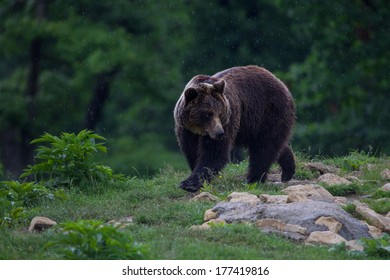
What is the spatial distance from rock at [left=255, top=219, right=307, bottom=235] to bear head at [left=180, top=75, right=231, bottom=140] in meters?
2.38

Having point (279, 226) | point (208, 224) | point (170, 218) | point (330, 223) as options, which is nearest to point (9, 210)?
point (170, 218)

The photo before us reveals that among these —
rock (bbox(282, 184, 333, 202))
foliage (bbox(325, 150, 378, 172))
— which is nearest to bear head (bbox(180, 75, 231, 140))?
rock (bbox(282, 184, 333, 202))

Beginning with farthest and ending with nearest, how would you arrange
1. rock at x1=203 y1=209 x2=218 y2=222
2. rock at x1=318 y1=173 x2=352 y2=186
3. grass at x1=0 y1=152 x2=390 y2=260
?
1. rock at x1=318 y1=173 x2=352 y2=186
2. rock at x1=203 y1=209 x2=218 y2=222
3. grass at x1=0 y1=152 x2=390 y2=260

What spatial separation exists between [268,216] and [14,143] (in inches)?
548

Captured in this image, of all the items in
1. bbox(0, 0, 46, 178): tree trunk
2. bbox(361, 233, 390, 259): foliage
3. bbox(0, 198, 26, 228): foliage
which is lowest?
bbox(0, 0, 46, 178): tree trunk

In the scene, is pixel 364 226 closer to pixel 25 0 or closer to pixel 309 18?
pixel 309 18

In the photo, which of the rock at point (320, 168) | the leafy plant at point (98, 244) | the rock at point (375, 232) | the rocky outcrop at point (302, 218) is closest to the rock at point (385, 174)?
the rock at point (320, 168)

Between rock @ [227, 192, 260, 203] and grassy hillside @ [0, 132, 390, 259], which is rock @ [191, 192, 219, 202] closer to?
grassy hillside @ [0, 132, 390, 259]

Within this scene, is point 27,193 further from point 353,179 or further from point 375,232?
point 353,179

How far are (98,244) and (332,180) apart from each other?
14.6 ft

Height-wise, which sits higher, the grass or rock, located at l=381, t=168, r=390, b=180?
the grass

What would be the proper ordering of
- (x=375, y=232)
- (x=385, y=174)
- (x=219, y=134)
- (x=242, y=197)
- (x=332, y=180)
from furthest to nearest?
1. (x=385, y=174)
2. (x=332, y=180)
3. (x=219, y=134)
4. (x=242, y=197)
5. (x=375, y=232)

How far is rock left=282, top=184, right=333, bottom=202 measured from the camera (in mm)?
8766

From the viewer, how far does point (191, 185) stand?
9.83m
